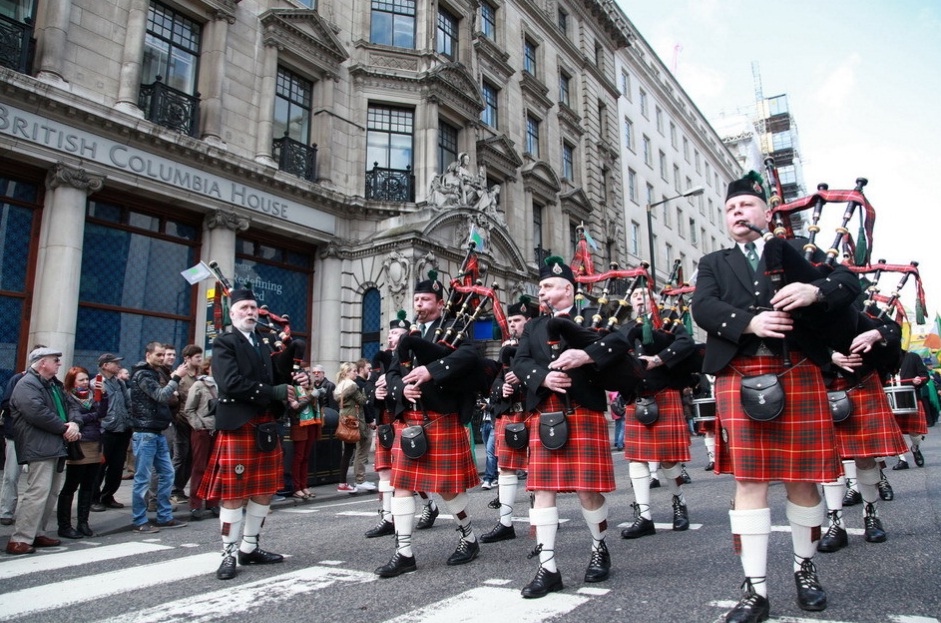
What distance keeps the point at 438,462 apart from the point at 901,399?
4.46m

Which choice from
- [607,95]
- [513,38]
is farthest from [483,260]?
[607,95]

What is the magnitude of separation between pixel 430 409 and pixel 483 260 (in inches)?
513

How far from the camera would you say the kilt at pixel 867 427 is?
14.8 ft

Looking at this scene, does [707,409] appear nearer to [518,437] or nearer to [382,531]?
[518,437]

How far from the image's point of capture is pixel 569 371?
3.80 m

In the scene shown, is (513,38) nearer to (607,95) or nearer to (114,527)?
(607,95)

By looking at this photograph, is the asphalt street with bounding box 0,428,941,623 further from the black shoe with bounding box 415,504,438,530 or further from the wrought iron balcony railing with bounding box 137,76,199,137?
the wrought iron balcony railing with bounding box 137,76,199,137

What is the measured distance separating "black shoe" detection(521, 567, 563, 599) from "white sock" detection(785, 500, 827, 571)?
3.93 feet

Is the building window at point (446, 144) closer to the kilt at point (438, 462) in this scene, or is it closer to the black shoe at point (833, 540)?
the kilt at point (438, 462)

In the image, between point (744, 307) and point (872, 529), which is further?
point (872, 529)

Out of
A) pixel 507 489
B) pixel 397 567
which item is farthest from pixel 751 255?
pixel 507 489

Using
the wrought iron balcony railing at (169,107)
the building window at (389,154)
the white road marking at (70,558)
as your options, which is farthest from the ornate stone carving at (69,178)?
the white road marking at (70,558)

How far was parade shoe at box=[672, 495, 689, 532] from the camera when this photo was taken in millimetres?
5117

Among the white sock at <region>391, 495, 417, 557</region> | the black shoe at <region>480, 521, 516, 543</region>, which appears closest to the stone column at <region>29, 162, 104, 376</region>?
the black shoe at <region>480, 521, 516, 543</region>
